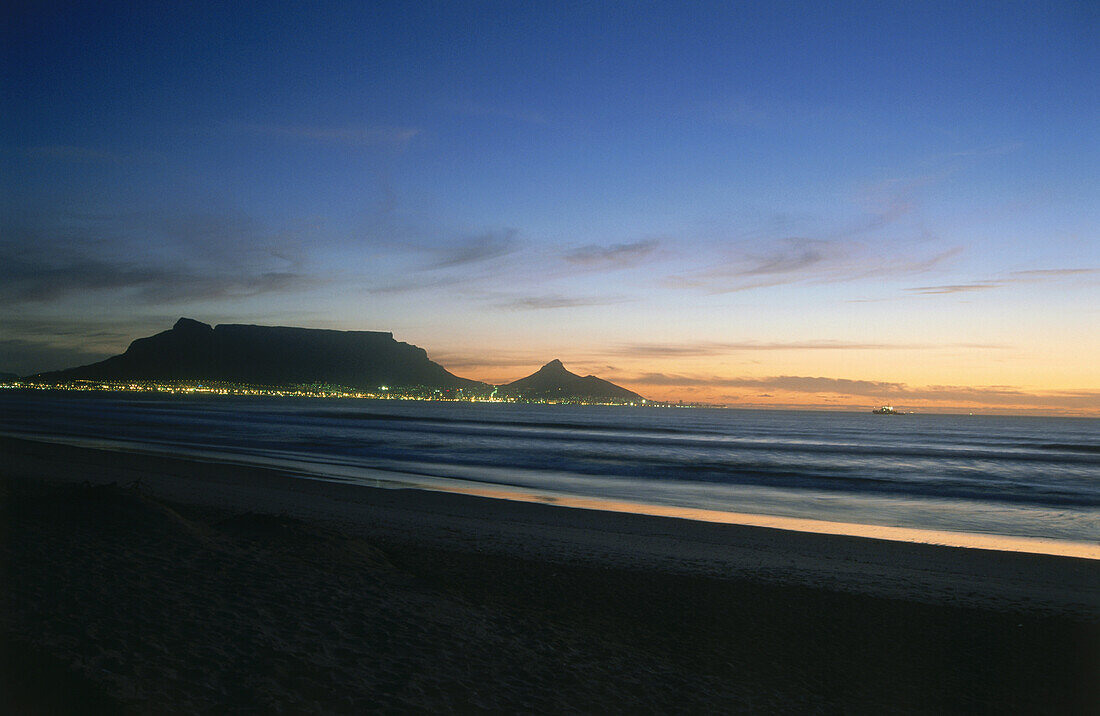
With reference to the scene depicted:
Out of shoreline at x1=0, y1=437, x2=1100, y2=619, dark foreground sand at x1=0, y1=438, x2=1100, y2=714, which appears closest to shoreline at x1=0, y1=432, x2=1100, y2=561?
shoreline at x1=0, y1=437, x2=1100, y2=619

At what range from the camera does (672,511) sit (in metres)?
17.9

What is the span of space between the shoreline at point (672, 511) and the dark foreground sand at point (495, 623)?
308 centimetres

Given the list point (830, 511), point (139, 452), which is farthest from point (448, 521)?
point (139, 452)

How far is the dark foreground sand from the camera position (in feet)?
15.1

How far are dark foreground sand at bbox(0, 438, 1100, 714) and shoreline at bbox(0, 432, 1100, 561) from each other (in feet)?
10.1

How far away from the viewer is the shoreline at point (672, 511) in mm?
14594

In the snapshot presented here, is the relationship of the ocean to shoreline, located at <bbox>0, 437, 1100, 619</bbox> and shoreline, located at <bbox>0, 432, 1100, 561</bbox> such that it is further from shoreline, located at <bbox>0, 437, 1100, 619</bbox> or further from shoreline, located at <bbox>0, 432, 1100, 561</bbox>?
shoreline, located at <bbox>0, 437, 1100, 619</bbox>

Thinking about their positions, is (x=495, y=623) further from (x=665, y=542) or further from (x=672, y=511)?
(x=672, y=511)

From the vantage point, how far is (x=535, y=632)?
21.4 feet

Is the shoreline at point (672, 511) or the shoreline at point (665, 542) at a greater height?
the shoreline at point (665, 542)

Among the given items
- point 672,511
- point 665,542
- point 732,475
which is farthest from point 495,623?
point 732,475

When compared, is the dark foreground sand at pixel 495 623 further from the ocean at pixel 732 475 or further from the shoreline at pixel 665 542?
the ocean at pixel 732 475

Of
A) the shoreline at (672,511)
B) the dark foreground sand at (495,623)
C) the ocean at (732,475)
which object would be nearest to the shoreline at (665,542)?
the dark foreground sand at (495,623)

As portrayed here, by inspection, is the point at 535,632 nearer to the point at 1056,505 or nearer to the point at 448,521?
the point at 448,521
